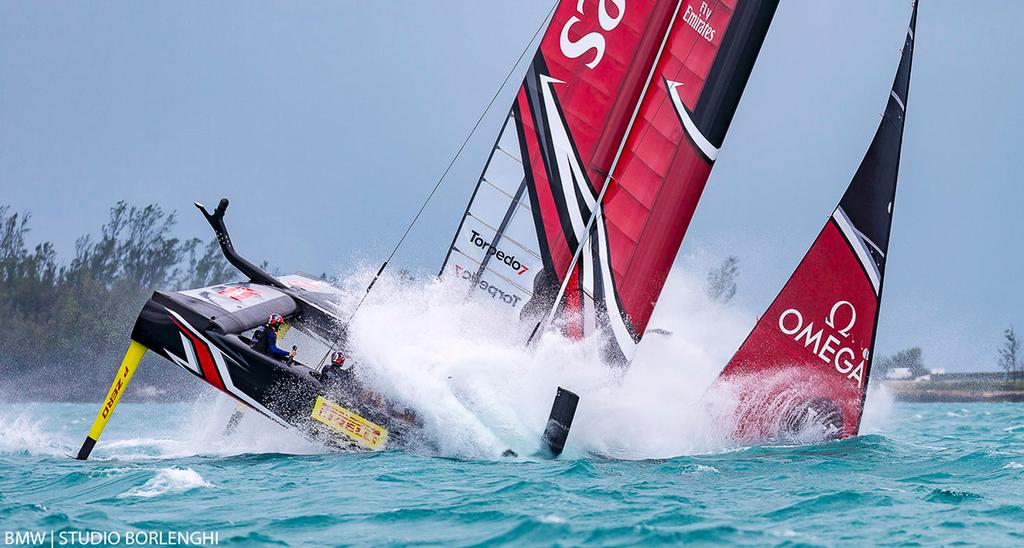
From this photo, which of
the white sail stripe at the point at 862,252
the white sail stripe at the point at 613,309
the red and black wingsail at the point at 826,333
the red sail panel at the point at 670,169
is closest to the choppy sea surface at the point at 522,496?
the red and black wingsail at the point at 826,333

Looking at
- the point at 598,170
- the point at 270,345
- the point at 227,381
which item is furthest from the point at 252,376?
the point at 598,170

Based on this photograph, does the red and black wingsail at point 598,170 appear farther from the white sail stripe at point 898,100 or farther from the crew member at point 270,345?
the crew member at point 270,345

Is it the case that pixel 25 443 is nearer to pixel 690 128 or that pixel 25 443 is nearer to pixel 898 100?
pixel 690 128

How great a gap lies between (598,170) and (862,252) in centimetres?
287

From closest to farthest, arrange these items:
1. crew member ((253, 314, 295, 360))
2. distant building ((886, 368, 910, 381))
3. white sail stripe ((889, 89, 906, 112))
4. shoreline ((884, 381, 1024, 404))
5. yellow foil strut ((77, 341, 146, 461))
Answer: yellow foil strut ((77, 341, 146, 461)) < crew member ((253, 314, 295, 360)) < white sail stripe ((889, 89, 906, 112)) < shoreline ((884, 381, 1024, 404)) < distant building ((886, 368, 910, 381))

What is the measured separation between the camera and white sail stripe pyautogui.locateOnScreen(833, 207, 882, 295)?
11.1 m

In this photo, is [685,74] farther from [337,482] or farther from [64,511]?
[64,511]

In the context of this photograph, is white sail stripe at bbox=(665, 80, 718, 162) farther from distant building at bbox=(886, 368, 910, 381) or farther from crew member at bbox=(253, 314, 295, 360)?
distant building at bbox=(886, 368, 910, 381)

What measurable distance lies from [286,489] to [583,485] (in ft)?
6.91

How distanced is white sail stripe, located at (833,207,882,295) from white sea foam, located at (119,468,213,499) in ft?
22.6

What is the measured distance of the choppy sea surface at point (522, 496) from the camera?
6070 mm

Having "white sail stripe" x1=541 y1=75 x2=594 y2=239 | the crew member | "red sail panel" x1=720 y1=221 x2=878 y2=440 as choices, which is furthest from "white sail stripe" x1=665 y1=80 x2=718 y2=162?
the crew member

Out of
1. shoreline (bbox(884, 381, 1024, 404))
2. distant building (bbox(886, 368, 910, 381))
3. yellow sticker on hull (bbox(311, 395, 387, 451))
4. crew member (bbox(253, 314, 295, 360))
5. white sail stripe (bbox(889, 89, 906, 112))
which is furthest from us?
distant building (bbox(886, 368, 910, 381))

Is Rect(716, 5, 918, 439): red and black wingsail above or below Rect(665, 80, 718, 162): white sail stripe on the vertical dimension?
below
